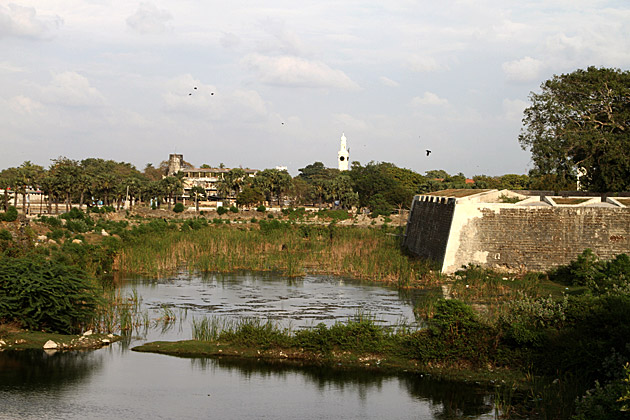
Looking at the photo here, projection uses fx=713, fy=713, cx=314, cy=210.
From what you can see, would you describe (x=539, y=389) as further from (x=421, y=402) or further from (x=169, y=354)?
(x=169, y=354)

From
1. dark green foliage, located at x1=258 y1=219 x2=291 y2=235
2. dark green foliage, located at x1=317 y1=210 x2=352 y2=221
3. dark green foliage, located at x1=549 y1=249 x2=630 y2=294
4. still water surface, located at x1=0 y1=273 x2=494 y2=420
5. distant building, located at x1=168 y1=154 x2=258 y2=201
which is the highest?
distant building, located at x1=168 y1=154 x2=258 y2=201

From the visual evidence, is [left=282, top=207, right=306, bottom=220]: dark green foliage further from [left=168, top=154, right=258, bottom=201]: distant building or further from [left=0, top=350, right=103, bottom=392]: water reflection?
[left=0, top=350, right=103, bottom=392]: water reflection

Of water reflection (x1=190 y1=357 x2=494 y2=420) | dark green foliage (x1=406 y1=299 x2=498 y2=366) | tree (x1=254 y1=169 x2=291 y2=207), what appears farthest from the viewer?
tree (x1=254 y1=169 x2=291 y2=207)

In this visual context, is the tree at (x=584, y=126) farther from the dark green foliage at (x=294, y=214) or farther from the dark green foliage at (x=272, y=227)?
the dark green foliage at (x=294, y=214)

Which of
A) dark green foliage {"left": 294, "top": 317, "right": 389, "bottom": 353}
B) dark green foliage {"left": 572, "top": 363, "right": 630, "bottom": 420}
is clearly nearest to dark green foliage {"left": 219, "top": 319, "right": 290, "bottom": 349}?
dark green foliage {"left": 294, "top": 317, "right": 389, "bottom": 353}

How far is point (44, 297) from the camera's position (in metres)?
15.4

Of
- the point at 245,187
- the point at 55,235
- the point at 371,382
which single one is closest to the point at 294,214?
the point at 245,187

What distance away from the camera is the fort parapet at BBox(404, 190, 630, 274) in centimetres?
2634

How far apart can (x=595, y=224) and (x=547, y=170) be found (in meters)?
8.67

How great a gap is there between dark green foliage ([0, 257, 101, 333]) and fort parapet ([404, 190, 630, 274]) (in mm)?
14954

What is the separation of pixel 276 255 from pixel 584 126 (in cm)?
1600

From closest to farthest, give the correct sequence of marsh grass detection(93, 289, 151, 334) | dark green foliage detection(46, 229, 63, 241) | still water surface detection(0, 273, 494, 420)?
1. still water surface detection(0, 273, 494, 420)
2. marsh grass detection(93, 289, 151, 334)
3. dark green foliage detection(46, 229, 63, 241)

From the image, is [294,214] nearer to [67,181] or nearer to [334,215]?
[334,215]

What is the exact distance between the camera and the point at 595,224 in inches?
1041
